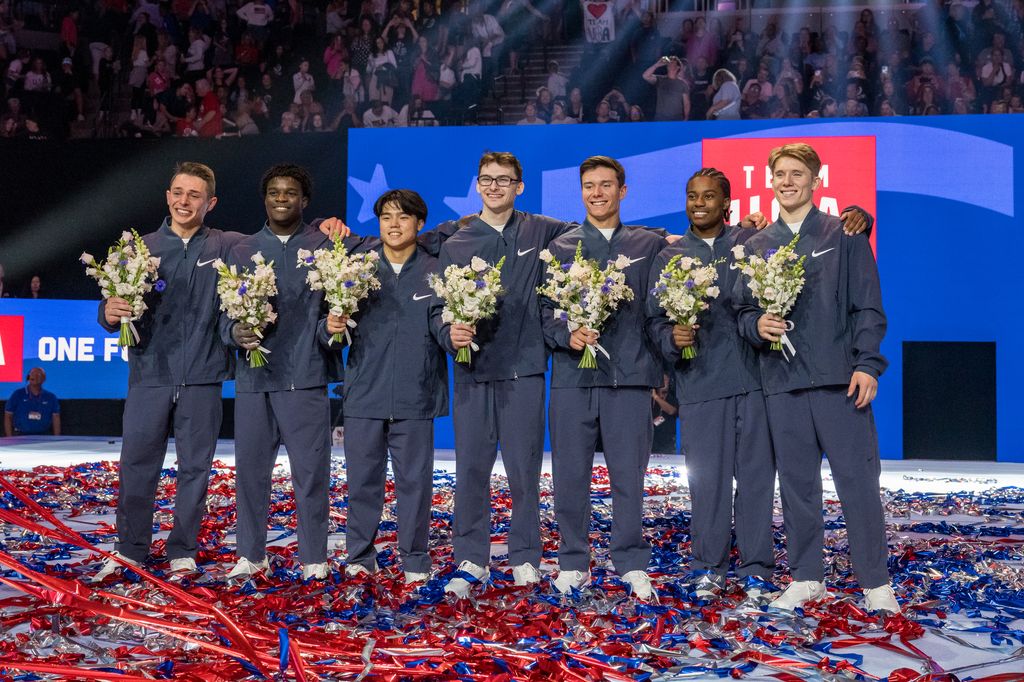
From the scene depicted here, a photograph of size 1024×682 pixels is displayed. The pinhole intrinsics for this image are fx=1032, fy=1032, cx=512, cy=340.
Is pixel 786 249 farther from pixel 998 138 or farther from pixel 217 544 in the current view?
pixel 998 138

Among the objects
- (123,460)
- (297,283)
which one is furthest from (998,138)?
(123,460)

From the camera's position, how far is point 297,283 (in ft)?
15.8

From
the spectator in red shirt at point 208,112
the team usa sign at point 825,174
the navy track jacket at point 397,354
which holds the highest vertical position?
the spectator in red shirt at point 208,112

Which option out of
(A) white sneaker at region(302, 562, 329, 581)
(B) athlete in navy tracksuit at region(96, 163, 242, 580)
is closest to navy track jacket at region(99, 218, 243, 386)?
(B) athlete in navy tracksuit at region(96, 163, 242, 580)

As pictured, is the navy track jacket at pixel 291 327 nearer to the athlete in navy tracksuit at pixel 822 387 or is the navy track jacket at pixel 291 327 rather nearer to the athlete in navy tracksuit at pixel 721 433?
the athlete in navy tracksuit at pixel 721 433

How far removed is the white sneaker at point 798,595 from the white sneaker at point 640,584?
1.60 feet

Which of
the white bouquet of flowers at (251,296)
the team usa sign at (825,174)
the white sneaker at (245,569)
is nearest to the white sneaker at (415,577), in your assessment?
the white sneaker at (245,569)

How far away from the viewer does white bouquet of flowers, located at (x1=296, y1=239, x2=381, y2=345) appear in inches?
178

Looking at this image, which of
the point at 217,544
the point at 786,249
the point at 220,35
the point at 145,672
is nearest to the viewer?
the point at 145,672

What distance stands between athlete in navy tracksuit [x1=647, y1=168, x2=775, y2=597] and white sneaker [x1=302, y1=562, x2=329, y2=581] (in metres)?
1.64

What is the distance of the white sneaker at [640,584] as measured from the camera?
424cm

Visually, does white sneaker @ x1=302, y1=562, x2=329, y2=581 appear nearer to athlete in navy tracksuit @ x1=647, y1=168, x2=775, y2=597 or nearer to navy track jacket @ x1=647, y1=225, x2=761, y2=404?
athlete in navy tracksuit @ x1=647, y1=168, x2=775, y2=597

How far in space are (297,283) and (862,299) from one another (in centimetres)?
251

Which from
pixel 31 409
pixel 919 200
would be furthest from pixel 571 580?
pixel 31 409
